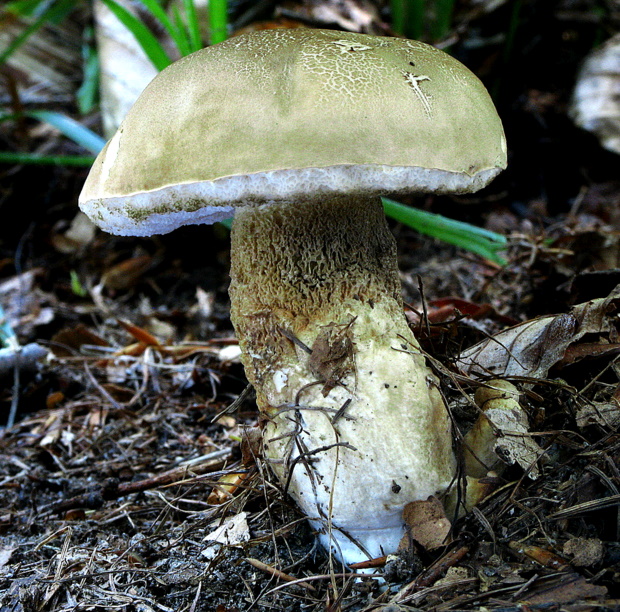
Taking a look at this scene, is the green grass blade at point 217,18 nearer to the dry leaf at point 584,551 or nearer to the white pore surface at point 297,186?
the white pore surface at point 297,186

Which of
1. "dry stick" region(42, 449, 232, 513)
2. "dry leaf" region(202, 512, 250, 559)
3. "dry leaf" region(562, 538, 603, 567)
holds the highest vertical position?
"dry leaf" region(562, 538, 603, 567)

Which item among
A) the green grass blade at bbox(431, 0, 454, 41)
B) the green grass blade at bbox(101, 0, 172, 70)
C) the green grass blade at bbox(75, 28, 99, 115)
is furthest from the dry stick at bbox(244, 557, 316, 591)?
the green grass blade at bbox(75, 28, 99, 115)

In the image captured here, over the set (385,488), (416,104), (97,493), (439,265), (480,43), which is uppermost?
(416,104)

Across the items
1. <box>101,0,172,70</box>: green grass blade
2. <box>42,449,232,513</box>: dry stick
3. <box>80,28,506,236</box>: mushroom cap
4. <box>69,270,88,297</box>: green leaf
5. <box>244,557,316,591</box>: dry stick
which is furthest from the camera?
<box>69,270,88,297</box>: green leaf

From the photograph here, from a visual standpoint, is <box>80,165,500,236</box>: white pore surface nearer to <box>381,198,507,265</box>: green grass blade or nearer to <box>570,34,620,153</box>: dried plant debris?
<box>381,198,507,265</box>: green grass blade

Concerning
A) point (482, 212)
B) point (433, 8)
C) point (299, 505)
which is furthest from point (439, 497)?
point (433, 8)

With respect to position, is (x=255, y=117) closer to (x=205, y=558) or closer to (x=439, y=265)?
(x=205, y=558)

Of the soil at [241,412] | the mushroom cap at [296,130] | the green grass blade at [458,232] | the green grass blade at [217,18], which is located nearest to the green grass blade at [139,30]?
the green grass blade at [217,18]

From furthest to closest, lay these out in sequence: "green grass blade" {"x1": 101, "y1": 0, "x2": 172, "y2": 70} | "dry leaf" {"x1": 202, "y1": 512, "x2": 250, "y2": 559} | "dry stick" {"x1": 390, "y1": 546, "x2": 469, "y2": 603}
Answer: "green grass blade" {"x1": 101, "y1": 0, "x2": 172, "y2": 70} < "dry leaf" {"x1": 202, "y1": 512, "x2": 250, "y2": 559} < "dry stick" {"x1": 390, "y1": 546, "x2": 469, "y2": 603}

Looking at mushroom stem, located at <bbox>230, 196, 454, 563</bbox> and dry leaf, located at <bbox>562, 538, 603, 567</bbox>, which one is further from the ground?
mushroom stem, located at <bbox>230, 196, 454, 563</bbox>
